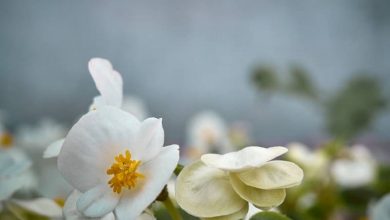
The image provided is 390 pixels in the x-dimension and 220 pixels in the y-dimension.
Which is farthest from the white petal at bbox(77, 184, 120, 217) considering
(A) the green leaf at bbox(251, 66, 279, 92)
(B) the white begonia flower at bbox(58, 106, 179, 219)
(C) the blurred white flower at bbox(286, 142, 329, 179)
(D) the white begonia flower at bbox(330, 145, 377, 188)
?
(A) the green leaf at bbox(251, 66, 279, 92)

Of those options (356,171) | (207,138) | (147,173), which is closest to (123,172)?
(147,173)

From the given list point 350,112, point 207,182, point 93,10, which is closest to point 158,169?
point 207,182

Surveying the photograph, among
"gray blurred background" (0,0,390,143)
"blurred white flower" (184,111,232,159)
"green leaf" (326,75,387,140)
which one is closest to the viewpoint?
"green leaf" (326,75,387,140)

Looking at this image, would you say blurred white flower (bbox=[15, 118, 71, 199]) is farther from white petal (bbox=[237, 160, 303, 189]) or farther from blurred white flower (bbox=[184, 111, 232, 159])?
white petal (bbox=[237, 160, 303, 189])

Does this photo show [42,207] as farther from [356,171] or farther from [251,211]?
[356,171]

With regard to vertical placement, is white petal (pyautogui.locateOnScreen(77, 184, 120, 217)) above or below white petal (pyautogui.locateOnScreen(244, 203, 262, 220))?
above

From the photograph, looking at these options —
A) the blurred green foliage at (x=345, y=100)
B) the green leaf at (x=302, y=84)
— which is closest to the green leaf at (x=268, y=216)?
the blurred green foliage at (x=345, y=100)

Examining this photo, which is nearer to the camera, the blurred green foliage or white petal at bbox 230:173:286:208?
white petal at bbox 230:173:286:208

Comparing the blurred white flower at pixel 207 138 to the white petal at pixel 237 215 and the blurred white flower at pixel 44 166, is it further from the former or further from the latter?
the white petal at pixel 237 215
